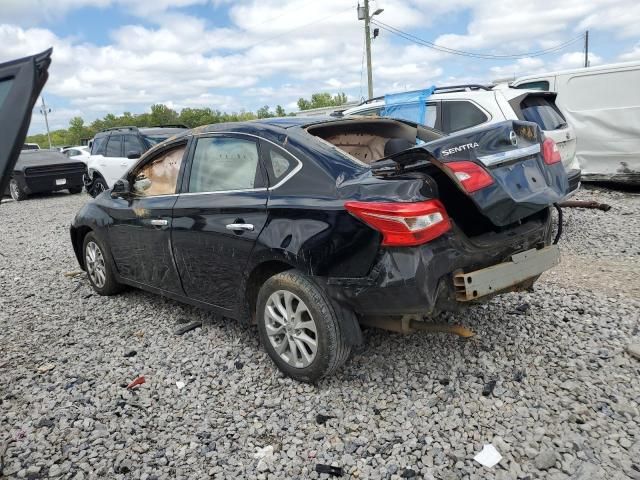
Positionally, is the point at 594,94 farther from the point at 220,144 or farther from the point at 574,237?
the point at 220,144

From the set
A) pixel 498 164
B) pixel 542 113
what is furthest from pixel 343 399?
pixel 542 113

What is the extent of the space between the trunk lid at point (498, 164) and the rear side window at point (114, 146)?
10.5m

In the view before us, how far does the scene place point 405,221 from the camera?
2.67 m

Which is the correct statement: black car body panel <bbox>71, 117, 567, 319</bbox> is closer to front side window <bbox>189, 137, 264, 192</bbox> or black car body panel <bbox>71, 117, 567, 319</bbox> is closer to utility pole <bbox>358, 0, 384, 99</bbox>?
front side window <bbox>189, 137, 264, 192</bbox>

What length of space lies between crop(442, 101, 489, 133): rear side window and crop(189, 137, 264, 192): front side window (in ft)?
11.8

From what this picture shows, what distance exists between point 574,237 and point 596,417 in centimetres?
418

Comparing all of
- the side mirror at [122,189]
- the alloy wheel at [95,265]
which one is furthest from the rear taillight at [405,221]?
the alloy wheel at [95,265]

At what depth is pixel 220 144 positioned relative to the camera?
3807 mm

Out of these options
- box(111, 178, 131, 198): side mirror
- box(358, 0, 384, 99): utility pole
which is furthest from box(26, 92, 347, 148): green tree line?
box(111, 178, 131, 198): side mirror

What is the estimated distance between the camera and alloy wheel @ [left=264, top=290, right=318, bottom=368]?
3.12 m

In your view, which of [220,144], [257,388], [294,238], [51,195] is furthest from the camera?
[51,195]

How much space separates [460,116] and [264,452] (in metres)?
5.04

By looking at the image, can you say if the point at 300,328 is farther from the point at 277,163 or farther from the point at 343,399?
the point at 277,163

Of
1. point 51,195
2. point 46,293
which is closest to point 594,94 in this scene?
point 46,293
